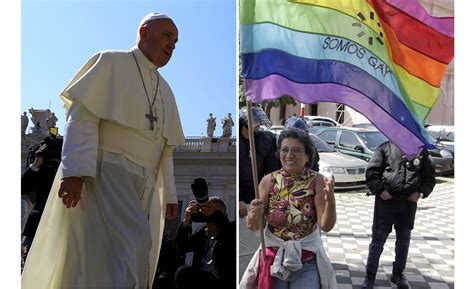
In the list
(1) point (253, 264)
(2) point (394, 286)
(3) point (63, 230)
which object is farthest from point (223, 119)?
(2) point (394, 286)

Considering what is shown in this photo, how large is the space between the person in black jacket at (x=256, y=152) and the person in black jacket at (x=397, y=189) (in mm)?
698

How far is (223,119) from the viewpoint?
2.90 meters

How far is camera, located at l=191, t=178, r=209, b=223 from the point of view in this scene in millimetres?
2881

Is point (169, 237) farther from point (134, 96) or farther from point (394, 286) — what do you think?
point (394, 286)

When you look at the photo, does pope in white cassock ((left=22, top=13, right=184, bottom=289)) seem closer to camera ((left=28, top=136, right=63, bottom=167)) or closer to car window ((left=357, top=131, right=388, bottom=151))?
camera ((left=28, top=136, right=63, bottom=167))

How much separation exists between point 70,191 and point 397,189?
74.3 inches

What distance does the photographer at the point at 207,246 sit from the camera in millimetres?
2910

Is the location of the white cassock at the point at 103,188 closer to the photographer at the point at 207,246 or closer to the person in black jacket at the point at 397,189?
the photographer at the point at 207,246

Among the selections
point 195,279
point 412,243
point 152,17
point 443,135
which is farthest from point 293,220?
point 443,135

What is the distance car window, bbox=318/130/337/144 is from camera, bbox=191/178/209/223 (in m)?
0.76

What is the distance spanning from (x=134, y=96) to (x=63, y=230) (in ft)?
2.25

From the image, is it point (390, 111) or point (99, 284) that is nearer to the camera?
point (99, 284)

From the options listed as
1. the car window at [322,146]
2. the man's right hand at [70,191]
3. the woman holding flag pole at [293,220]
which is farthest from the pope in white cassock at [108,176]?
the car window at [322,146]

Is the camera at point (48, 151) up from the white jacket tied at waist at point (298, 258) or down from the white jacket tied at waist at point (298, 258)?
up
